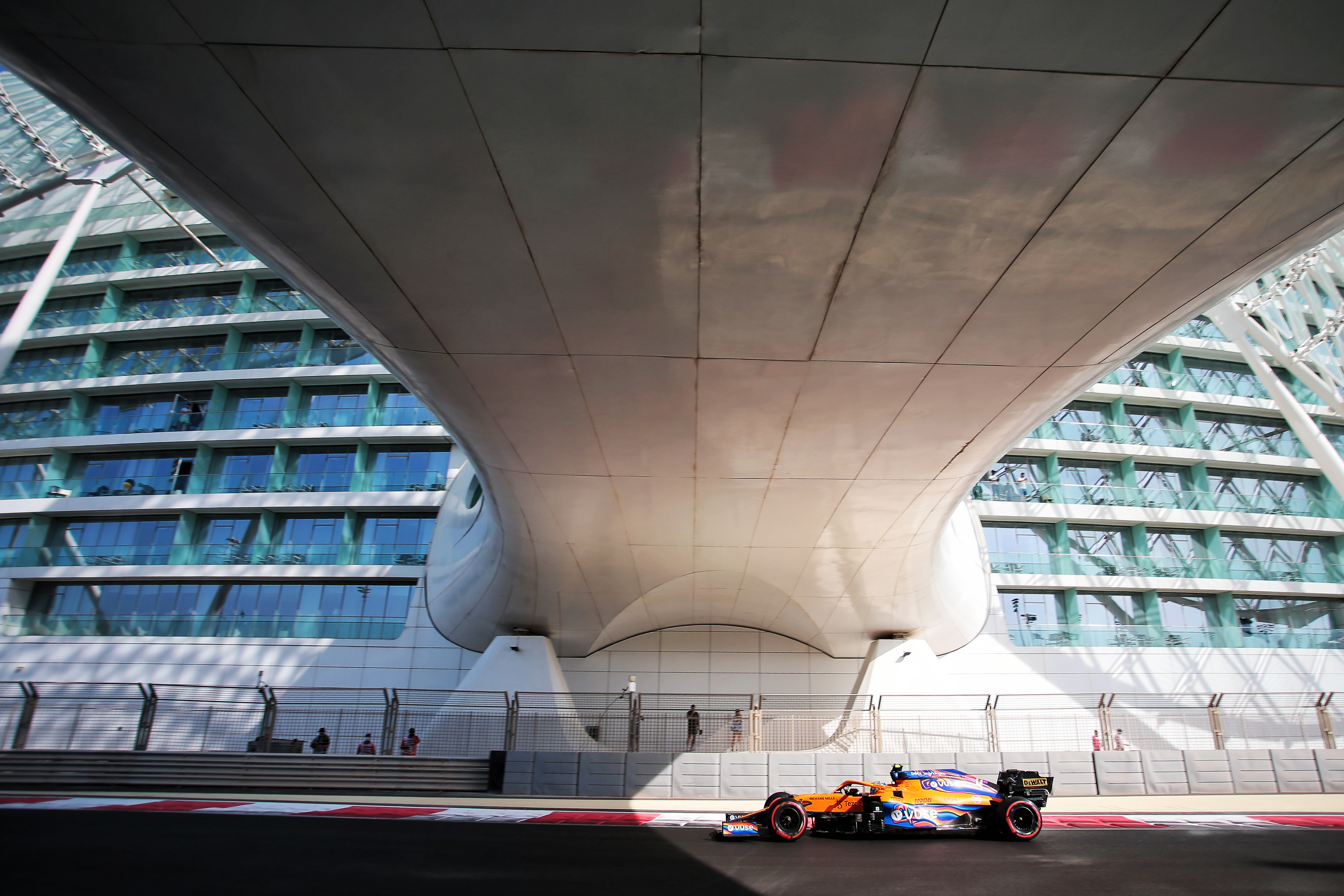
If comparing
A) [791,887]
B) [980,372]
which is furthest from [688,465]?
[791,887]

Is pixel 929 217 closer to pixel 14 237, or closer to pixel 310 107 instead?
pixel 310 107

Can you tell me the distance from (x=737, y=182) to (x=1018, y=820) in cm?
782

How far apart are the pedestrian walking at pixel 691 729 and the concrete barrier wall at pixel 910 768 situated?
1.31 metres

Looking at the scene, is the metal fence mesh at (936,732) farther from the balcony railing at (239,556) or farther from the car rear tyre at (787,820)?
the balcony railing at (239,556)

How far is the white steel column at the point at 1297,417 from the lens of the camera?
24.0 m

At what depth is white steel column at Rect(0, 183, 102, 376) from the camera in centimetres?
2858

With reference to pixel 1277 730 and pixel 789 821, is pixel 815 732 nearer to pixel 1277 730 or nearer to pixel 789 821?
pixel 789 821

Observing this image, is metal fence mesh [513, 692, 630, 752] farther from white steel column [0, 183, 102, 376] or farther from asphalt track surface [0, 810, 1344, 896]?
white steel column [0, 183, 102, 376]

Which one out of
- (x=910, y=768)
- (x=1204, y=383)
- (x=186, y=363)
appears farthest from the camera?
(x=1204, y=383)

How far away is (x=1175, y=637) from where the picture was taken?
28359mm

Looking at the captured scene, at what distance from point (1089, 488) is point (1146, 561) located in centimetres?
357

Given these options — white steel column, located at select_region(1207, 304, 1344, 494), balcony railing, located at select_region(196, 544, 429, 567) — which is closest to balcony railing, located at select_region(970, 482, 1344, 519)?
white steel column, located at select_region(1207, 304, 1344, 494)

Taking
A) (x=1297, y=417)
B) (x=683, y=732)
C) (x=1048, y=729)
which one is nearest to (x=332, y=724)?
(x=683, y=732)

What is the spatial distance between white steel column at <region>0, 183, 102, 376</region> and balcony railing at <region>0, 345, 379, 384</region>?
154cm
